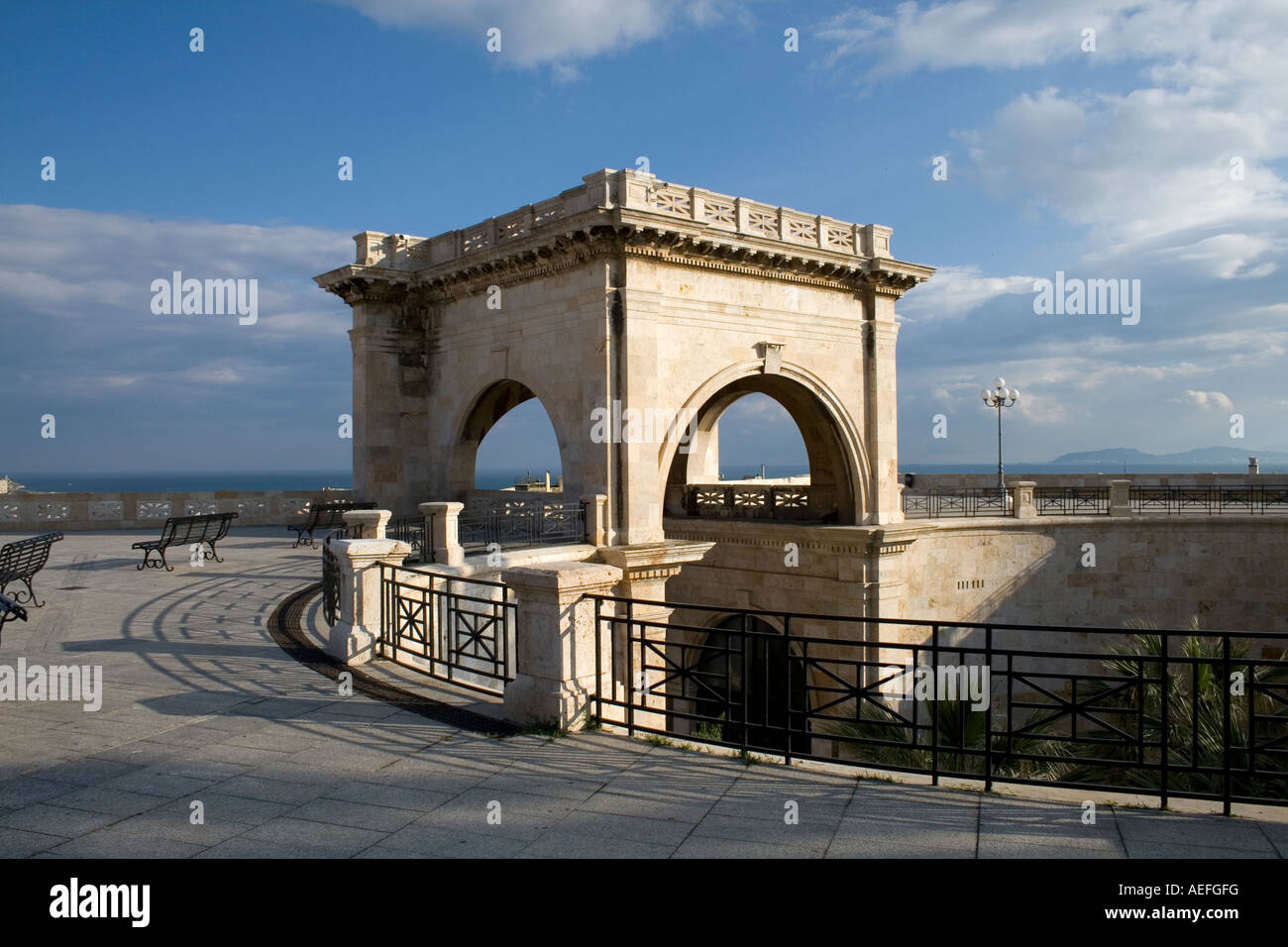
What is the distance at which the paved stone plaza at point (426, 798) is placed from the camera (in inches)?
175

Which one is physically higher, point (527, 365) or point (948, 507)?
point (527, 365)

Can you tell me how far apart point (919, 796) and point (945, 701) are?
470 cm

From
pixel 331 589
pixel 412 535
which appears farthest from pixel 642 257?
pixel 331 589

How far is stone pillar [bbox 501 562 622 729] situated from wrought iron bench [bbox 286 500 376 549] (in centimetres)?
1350

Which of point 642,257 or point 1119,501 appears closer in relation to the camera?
point 642,257

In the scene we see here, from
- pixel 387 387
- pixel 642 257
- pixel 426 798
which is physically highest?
pixel 642 257

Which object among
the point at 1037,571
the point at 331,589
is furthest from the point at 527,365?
the point at 1037,571

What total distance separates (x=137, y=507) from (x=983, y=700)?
23.9 meters

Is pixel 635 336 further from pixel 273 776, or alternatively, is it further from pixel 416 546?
pixel 273 776

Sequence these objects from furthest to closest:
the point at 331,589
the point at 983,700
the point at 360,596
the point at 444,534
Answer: the point at 444,534
the point at 331,589
the point at 360,596
the point at 983,700

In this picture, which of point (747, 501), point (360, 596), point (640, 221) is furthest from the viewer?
point (747, 501)

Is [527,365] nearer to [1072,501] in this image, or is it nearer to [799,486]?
[799,486]

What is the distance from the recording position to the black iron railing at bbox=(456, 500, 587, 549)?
49.9 ft

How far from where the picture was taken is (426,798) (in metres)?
5.14
